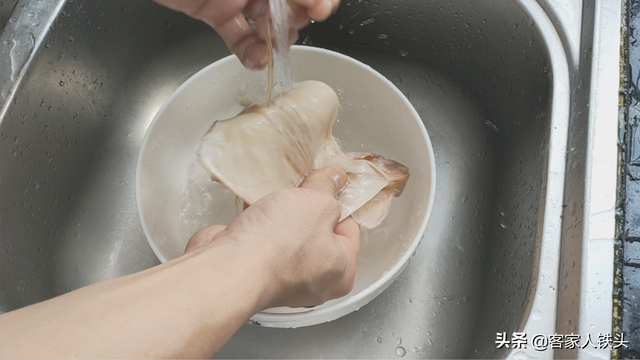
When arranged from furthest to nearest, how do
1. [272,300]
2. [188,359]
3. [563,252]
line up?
[563,252], [272,300], [188,359]

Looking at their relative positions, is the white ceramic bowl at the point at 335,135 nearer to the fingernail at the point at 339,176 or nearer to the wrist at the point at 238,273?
the fingernail at the point at 339,176

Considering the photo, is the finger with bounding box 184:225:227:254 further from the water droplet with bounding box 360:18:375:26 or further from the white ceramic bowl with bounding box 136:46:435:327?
the water droplet with bounding box 360:18:375:26

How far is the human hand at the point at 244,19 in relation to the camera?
2.40ft

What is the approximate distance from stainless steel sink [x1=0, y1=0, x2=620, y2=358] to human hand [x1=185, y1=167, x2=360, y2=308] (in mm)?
275

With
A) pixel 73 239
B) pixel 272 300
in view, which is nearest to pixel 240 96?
pixel 73 239

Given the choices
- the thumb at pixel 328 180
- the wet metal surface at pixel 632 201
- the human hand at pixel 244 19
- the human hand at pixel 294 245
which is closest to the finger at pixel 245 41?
the human hand at pixel 244 19

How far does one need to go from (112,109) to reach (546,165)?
33.9 inches

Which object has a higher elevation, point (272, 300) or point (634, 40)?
point (634, 40)

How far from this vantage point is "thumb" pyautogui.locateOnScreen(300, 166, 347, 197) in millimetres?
658

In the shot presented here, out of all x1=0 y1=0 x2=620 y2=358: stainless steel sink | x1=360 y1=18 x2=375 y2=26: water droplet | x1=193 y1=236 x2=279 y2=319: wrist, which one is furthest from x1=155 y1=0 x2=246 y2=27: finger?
x1=193 y1=236 x2=279 y2=319: wrist

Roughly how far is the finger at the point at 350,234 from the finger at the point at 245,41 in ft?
1.08

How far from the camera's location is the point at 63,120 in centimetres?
85

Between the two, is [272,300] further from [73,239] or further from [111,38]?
[111,38]

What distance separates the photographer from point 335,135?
933 millimetres
